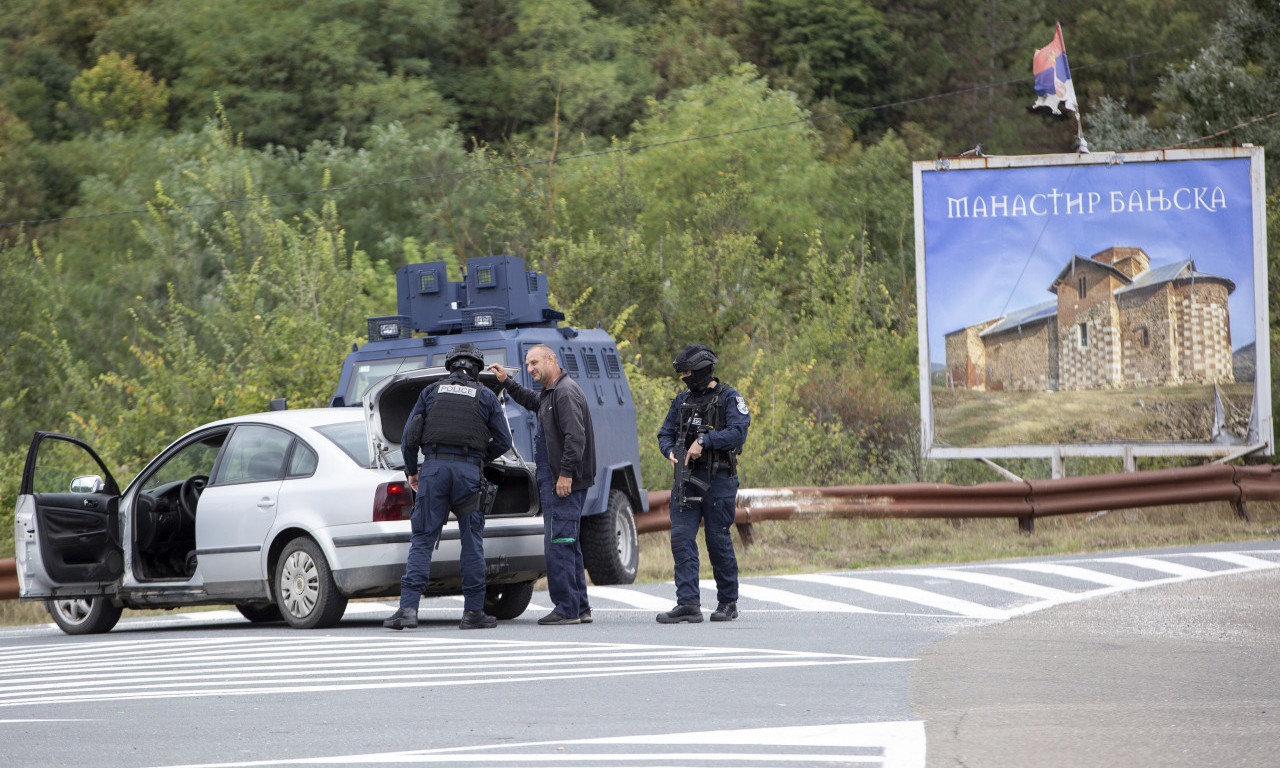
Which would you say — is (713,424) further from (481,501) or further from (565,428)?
(481,501)

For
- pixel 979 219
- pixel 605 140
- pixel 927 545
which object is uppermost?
pixel 605 140

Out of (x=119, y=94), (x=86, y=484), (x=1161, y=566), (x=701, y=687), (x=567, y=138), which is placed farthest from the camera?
(x=119, y=94)

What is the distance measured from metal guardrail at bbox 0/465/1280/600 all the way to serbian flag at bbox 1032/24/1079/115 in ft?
21.0

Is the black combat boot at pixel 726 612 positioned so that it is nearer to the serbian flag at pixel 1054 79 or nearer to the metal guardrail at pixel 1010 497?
the metal guardrail at pixel 1010 497

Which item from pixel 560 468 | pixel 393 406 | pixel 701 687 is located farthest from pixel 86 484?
pixel 701 687

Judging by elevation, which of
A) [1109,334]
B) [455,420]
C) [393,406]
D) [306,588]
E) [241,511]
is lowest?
[306,588]

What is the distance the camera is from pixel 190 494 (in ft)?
38.8

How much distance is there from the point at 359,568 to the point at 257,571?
0.83 meters

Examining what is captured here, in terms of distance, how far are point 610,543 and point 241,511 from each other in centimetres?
359

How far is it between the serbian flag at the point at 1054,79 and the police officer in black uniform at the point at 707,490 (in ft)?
41.8

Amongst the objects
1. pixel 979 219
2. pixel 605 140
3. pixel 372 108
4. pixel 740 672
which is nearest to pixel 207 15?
pixel 372 108

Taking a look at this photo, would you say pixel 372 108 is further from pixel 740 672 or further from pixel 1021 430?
pixel 740 672

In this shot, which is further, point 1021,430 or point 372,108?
point 372,108

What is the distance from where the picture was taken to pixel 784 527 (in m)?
17.3
